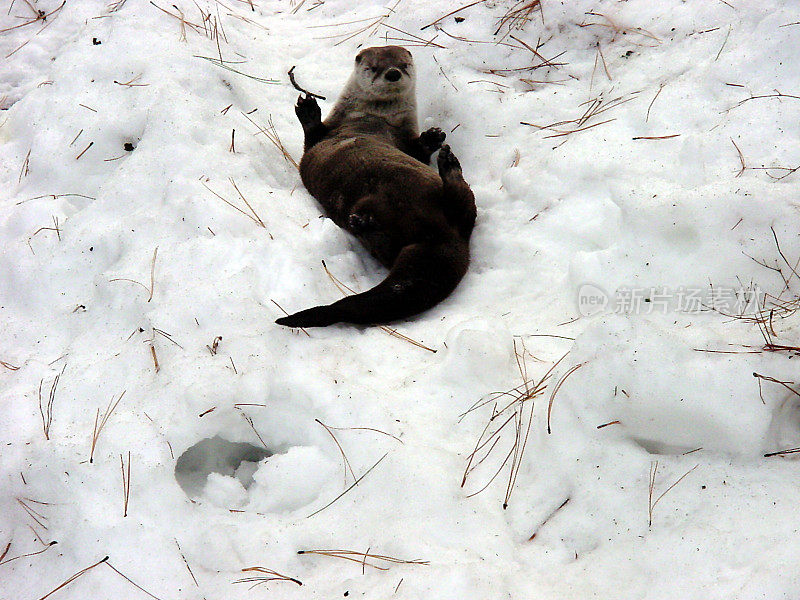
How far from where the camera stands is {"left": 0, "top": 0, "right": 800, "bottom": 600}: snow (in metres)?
1.68

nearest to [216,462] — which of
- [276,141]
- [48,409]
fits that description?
[48,409]

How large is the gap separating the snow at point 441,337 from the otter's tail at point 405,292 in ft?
0.23

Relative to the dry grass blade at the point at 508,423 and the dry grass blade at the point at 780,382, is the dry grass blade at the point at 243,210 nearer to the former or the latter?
the dry grass blade at the point at 508,423

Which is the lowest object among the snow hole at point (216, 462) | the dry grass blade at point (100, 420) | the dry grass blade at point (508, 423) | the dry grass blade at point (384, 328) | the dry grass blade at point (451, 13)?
the dry grass blade at point (384, 328)

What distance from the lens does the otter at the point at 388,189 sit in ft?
9.07

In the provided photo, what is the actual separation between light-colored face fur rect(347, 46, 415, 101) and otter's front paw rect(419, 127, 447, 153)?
40 cm

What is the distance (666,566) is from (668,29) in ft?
10.3

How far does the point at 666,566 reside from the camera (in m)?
1.53

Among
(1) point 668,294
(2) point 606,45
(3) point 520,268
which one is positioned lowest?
(3) point 520,268

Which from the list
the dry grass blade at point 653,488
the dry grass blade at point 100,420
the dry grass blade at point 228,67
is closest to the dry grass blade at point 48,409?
the dry grass blade at point 100,420

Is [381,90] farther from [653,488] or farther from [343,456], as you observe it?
[653,488]

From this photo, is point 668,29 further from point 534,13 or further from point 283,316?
point 283,316

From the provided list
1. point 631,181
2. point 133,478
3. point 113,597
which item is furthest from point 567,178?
point 113,597

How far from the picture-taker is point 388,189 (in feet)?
10.7
